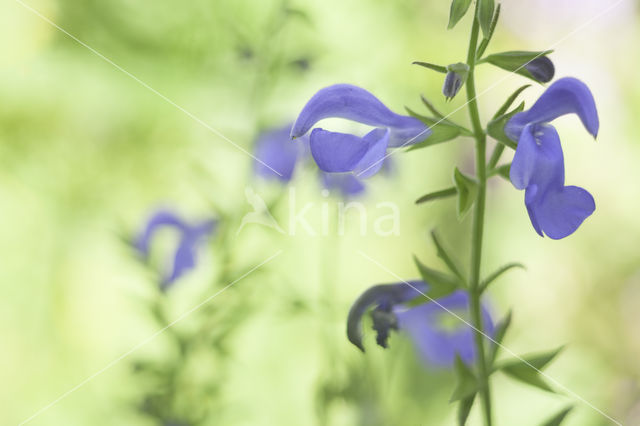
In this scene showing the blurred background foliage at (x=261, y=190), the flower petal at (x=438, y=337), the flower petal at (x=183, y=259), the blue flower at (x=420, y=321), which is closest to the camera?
the blue flower at (x=420, y=321)

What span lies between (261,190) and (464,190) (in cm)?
62

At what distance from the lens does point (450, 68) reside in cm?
41

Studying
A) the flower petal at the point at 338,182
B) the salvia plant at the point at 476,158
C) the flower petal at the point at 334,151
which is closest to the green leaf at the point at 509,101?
the salvia plant at the point at 476,158

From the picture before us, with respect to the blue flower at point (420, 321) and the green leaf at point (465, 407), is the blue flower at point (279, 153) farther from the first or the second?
the green leaf at point (465, 407)

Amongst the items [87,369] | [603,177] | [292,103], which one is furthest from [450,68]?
[603,177]

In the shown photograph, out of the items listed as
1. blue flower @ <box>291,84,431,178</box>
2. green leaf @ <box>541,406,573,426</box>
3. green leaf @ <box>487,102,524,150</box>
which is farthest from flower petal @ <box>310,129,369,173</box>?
green leaf @ <box>541,406,573,426</box>

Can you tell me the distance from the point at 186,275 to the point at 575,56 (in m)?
1.34

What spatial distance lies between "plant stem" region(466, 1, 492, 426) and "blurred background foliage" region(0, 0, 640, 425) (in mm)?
576

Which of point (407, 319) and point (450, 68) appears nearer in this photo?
point (450, 68)

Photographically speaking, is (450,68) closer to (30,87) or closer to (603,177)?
(603,177)

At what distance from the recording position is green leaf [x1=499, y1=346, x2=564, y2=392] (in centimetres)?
47

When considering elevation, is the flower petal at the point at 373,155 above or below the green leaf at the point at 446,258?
above

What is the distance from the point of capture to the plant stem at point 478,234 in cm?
42

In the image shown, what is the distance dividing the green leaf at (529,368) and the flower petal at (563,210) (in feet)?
0.37
